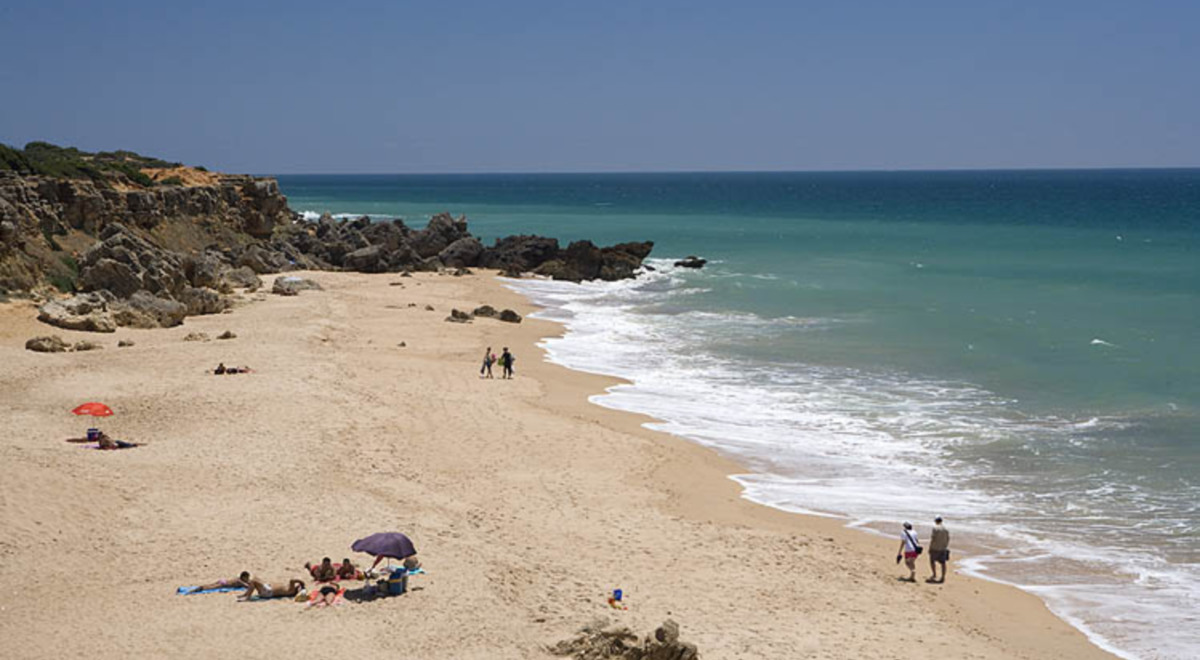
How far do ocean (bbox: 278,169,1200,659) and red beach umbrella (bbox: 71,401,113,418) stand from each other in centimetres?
1081

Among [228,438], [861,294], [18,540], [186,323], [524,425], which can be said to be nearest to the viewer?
[18,540]

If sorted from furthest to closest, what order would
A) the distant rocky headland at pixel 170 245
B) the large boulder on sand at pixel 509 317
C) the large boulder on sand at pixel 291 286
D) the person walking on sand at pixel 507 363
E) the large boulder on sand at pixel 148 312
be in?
1. the large boulder on sand at pixel 291 286
2. the large boulder on sand at pixel 509 317
3. the distant rocky headland at pixel 170 245
4. the large boulder on sand at pixel 148 312
5. the person walking on sand at pixel 507 363

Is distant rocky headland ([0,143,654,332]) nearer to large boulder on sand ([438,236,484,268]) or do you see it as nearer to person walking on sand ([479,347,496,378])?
large boulder on sand ([438,236,484,268])

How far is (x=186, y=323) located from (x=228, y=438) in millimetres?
15049

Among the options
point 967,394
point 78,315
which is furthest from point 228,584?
point 967,394

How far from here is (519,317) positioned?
128 ft

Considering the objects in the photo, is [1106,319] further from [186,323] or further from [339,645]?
[339,645]

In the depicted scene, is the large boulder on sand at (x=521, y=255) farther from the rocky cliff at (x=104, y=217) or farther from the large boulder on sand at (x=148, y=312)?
the large boulder on sand at (x=148, y=312)

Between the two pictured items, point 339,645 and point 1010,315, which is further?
point 1010,315

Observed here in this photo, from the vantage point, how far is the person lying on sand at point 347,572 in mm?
13469

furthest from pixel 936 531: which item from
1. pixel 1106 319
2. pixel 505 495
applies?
pixel 1106 319

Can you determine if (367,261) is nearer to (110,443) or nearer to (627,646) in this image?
(110,443)

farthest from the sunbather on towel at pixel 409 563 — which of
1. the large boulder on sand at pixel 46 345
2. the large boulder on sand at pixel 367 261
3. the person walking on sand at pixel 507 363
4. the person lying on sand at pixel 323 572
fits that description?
the large boulder on sand at pixel 367 261

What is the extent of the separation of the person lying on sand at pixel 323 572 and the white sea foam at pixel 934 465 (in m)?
8.09
